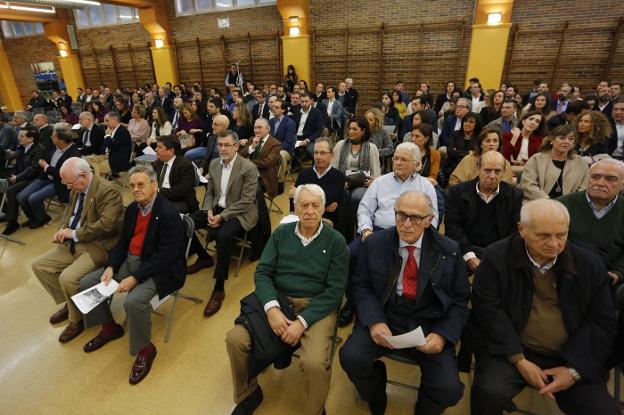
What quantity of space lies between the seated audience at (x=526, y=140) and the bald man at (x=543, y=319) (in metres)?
2.51

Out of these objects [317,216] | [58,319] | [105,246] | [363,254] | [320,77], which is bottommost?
[58,319]

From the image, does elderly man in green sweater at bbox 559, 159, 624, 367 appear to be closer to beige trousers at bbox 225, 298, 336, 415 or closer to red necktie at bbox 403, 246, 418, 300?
red necktie at bbox 403, 246, 418, 300

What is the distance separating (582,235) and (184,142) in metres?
5.59

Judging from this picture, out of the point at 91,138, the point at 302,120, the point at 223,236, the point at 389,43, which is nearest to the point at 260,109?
the point at 302,120

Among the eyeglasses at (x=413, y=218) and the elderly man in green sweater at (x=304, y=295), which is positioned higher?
the eyeglasses at (x=413, y=218)

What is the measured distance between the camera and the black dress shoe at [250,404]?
1.94 meters

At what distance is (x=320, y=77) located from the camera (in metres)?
10.6

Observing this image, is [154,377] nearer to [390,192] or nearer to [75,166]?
[75,166]

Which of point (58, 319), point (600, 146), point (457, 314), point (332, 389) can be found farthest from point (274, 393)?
point (600, 146)

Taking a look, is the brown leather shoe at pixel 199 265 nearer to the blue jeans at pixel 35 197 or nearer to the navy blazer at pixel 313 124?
the blue jeans at pixel 35 197

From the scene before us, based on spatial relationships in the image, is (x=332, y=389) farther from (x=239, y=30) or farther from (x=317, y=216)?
(x=239, y=30)

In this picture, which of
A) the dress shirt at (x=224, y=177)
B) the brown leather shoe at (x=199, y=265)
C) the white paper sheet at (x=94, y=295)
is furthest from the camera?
the brown leather shoe at (x=199, y=265)

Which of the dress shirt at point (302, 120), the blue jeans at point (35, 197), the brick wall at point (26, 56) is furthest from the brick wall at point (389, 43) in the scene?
the brick wall at point (26, 56)

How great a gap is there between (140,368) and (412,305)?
1938 millimetres
